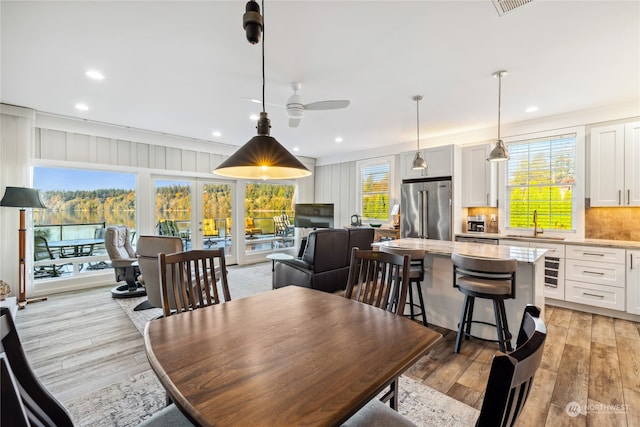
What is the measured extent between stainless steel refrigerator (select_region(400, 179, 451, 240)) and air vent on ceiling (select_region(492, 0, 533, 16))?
3208 millimetres

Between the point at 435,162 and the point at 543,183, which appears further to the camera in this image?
the point at 435,162

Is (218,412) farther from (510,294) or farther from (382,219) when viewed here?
(382,219)

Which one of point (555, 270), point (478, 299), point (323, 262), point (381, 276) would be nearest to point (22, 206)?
point (323, 262)

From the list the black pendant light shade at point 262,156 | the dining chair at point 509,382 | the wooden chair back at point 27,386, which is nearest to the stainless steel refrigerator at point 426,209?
the black pendant light shade at point 262,156

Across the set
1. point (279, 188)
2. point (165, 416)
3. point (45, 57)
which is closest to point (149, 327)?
point (165, 416)

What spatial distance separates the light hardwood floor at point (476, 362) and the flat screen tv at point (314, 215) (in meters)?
4.32

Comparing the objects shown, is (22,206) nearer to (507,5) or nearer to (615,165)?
(507,5)

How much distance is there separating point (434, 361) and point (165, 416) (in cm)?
215

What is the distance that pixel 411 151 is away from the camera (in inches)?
219

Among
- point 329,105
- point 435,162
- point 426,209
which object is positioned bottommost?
point 426,209

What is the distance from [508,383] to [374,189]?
610 cm

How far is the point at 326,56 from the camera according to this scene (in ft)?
8.60

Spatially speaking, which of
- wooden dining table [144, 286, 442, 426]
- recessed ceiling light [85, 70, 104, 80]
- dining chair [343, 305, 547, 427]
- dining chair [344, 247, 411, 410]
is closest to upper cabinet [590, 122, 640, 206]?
dining chair [344, 247, 411, 410]

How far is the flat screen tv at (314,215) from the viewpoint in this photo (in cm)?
698
